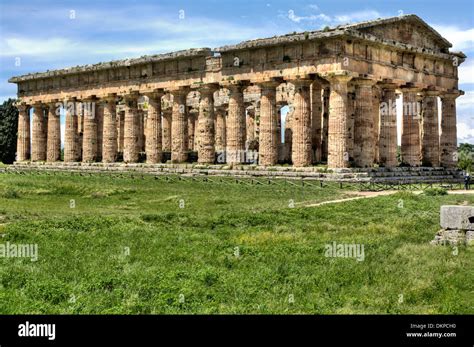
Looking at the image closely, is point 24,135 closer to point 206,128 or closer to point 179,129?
point 179,129

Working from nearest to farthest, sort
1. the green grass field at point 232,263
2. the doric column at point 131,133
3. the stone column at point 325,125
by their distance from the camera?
the green grass field at point 232,263
the stone column at point 325,125
the doric column at point 131,133

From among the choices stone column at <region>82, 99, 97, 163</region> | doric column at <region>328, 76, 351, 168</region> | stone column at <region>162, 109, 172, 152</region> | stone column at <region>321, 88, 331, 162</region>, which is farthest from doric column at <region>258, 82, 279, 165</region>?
stone column at <region>82, 99, 97, 163</region>

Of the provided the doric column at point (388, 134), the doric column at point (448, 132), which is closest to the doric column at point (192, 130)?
the doric column at point (388, 134)

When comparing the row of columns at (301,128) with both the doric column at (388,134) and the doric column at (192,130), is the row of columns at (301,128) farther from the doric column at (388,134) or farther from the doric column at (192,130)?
the doric column at (192,130)

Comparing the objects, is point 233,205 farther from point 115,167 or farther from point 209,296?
point 115,167

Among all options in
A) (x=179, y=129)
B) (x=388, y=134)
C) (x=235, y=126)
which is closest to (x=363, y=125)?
(x=388, y=134)

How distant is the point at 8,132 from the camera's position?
84062 mm

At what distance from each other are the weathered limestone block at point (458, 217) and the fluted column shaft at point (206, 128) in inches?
1373

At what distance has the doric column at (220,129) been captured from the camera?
58194mm

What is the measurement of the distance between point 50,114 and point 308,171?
3499 cm

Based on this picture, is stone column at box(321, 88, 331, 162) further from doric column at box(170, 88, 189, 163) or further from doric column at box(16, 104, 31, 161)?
doric column at box(16, 104, 31, 161)

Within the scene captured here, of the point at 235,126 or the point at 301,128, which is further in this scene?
the point at 235,126

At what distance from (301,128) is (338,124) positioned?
124 inches

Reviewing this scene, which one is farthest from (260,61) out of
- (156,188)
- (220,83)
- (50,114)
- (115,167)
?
(50,114)
